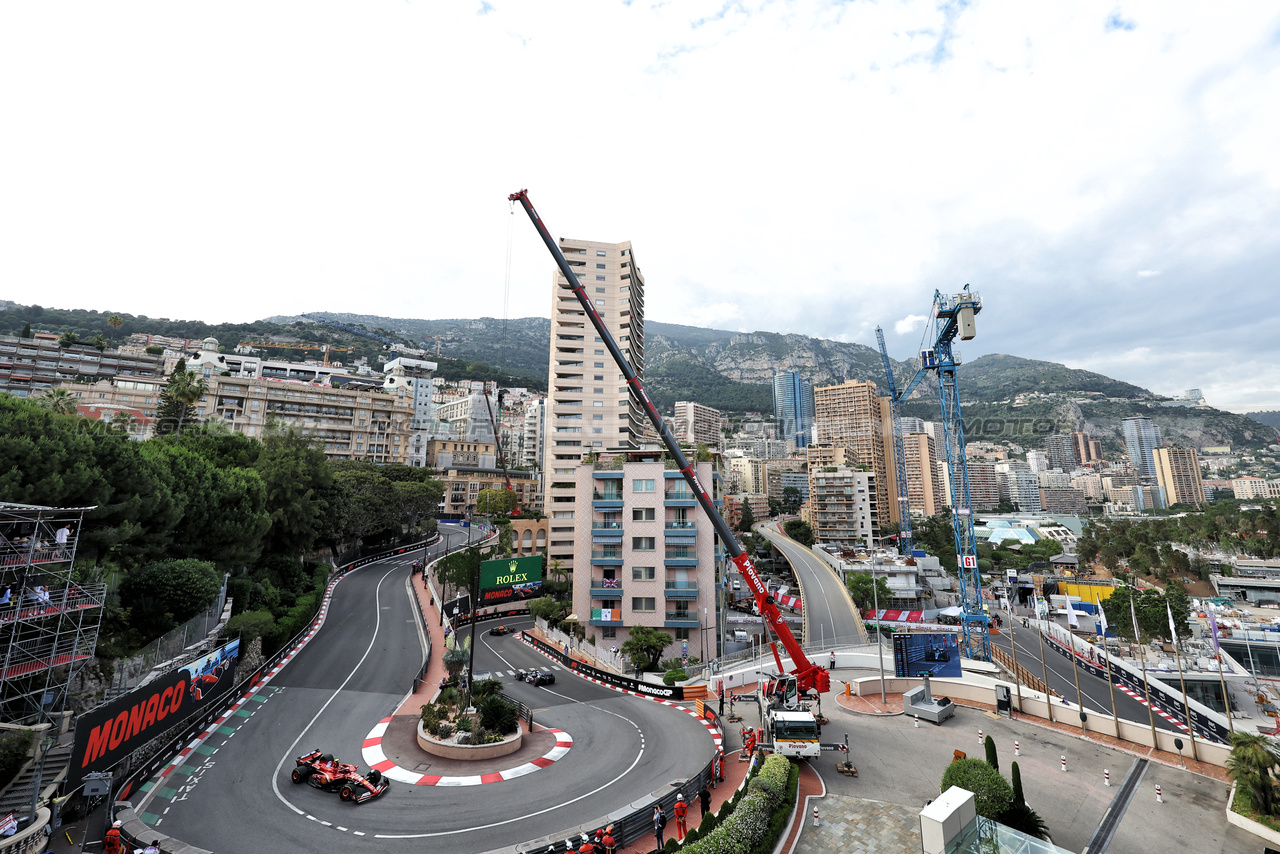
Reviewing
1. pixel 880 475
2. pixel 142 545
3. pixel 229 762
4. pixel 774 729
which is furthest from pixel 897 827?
pixel 880 475

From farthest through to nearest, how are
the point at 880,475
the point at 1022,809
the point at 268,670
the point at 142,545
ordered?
the point at 880,475
the point at 268,670
the point at 142,545
the point at 1022,809

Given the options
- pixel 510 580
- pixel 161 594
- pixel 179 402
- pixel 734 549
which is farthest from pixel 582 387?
pixel 161 594

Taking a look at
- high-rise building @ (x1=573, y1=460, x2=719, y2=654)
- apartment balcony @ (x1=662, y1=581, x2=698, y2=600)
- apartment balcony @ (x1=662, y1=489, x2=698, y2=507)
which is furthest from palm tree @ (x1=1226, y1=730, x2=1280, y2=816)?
apartment balcony @ (x1=662, y1=489, x2=698, y2=507)

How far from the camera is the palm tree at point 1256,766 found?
16.5 meters

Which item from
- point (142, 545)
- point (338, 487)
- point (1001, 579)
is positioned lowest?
point (1001, 579)

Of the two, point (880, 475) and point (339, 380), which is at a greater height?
point (339, 380)

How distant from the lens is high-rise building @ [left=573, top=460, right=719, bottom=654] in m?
49.5

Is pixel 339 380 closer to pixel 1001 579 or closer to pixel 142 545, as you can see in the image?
pixel 142 545

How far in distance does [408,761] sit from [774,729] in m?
15.4

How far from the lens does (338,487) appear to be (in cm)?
6706

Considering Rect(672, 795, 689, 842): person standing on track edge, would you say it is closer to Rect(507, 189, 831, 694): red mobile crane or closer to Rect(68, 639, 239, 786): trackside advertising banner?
Rect(507, 189, 831, 694): red mobile crane

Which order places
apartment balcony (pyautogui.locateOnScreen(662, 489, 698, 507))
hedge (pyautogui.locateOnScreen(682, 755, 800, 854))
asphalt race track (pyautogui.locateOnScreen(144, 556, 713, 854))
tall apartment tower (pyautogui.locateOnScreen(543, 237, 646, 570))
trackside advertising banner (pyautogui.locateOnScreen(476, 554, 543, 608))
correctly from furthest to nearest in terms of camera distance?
tall apartment tower (pyautogui.locateOnScreen(543, 237, 646, 570)), trackside advertising banner (pyautogui.locateOnScreen(476, 554, 543, 608)), apartment balcony (pyautogui.locateOnScreen(662, 489, 698, 507)), asphalt race track (pyautogui.locateOnScreen(144, 556, 713, 854)), hedge (pyautogui.locateOnScreen(682, 755, 800, 854))

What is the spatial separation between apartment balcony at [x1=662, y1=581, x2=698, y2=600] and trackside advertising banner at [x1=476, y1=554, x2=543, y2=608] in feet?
52.1

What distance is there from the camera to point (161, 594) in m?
28.9
